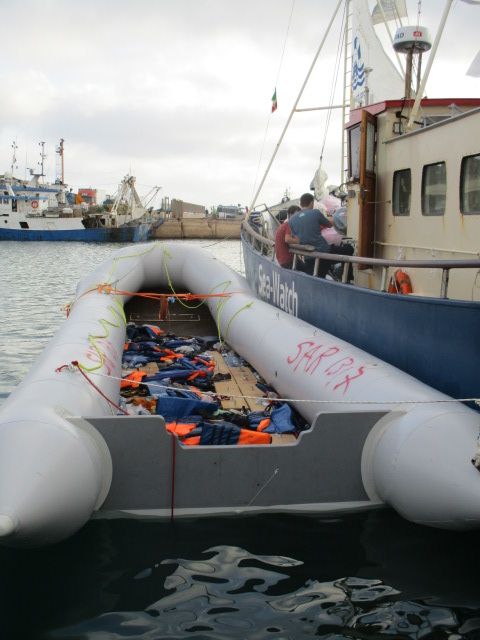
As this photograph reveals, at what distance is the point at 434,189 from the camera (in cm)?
757

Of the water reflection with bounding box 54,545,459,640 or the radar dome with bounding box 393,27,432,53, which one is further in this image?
the radar dome with bounding box 393,27,432,53

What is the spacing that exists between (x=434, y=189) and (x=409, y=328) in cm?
215

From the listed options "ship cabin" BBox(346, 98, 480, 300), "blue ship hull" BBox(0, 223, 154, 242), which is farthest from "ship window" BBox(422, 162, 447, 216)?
"blue ship hull" BBox(0, 223, 154, 242)

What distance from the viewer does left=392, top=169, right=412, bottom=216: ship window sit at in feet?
26.8

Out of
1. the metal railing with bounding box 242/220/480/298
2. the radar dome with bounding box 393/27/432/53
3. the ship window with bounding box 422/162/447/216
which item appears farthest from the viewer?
the radar dome with bounding box 393/27/432/53

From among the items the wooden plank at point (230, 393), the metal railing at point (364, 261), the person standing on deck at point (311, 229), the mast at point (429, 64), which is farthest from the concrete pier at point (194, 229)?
the mast at point (429, 64)

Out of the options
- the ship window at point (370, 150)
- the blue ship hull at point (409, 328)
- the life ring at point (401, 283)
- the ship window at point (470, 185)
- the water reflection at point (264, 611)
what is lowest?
the water reflection at point (264, 611)

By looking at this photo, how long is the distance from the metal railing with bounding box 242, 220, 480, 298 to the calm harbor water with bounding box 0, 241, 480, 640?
2073 millimetres

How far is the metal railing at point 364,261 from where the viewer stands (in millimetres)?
5660

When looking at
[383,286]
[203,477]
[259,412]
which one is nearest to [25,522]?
[203,477]

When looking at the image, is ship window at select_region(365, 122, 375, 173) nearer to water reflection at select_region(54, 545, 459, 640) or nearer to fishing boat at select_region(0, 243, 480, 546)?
fishing boat at select_region(0, 243, 480, 546)

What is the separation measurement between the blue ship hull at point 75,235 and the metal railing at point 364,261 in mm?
51432

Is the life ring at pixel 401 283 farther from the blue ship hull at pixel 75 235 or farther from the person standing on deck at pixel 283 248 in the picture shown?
the blue ship hull at pixel 75 235

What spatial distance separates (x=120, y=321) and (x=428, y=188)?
4.63m
